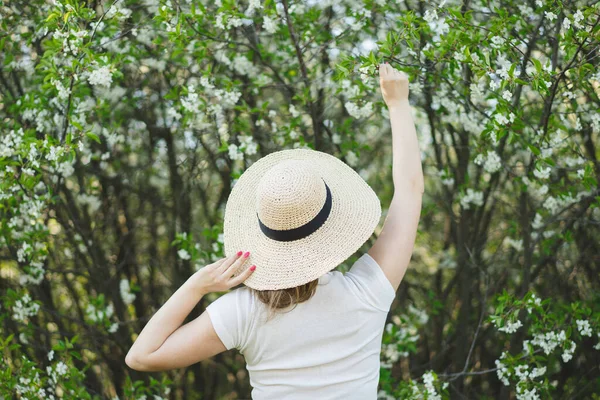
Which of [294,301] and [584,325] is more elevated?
[294,301]

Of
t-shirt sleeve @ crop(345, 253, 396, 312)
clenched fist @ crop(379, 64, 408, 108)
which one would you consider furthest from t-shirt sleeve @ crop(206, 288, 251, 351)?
clenched fist @ crop(379, 64, 408, 108)

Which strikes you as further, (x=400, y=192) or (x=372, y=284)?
(x=400, y=192)

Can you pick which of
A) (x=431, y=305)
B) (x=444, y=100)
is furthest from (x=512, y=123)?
(x=431, y=305)

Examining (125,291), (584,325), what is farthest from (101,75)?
(584,325)

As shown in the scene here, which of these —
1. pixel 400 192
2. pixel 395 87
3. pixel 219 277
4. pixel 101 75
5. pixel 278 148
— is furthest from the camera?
pixel 278 148

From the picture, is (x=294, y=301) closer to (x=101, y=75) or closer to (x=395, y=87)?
(x=395, y=87)

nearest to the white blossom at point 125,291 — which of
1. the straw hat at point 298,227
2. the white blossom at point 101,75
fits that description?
the white blossom at point 101,75

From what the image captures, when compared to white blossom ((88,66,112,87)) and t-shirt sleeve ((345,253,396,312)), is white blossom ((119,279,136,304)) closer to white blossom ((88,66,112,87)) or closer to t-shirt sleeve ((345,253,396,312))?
white blossom ((88,66,112,87))

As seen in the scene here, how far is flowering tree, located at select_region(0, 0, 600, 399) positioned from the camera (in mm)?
2674

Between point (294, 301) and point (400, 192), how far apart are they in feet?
1.50

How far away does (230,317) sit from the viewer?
1594 mm

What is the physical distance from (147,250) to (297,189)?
9.83ft

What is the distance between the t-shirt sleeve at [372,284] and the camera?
5.47 ft

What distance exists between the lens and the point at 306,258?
1607 millimetres
